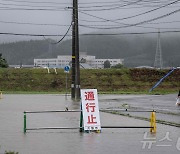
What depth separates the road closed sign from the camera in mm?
14016

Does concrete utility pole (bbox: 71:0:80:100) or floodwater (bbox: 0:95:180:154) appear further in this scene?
concrete utility pole (bbox: 71:0:80:100)

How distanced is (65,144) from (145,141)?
7.62 ft

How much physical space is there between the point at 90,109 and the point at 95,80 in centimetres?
5059

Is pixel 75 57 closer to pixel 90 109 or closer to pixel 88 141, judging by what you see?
pixel 90 109

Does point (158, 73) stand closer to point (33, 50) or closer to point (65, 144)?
point (65, 144)

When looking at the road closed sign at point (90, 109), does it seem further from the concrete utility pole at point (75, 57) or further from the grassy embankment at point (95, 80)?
the grassy embankment at point (95, 80)

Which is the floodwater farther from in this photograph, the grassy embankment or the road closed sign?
the grassy embankment

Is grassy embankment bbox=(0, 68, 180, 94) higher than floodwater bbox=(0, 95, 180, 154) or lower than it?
higher

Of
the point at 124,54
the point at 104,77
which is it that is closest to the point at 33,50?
the point at 124,54

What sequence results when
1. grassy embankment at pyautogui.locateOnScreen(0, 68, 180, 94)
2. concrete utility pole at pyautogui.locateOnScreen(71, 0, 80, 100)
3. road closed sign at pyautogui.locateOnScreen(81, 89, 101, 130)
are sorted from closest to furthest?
road closed sign at pyautogui.locateOnScreen(81, 89, 101, 130), concrete utility pole at pyautogui.locateOnScreen(71, 0, 80, 100), grassy embankment at pyautogui.locateOnScreen(0, 68, 180, 94)

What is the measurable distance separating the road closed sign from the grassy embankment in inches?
1766

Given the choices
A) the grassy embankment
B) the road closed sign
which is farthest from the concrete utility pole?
the grassy embankment

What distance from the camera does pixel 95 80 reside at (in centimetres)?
6469

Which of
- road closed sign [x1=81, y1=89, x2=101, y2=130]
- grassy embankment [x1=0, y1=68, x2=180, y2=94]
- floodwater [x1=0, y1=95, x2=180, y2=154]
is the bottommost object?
floodwater [x1=0, y1=95, x2=180, y2=154]
